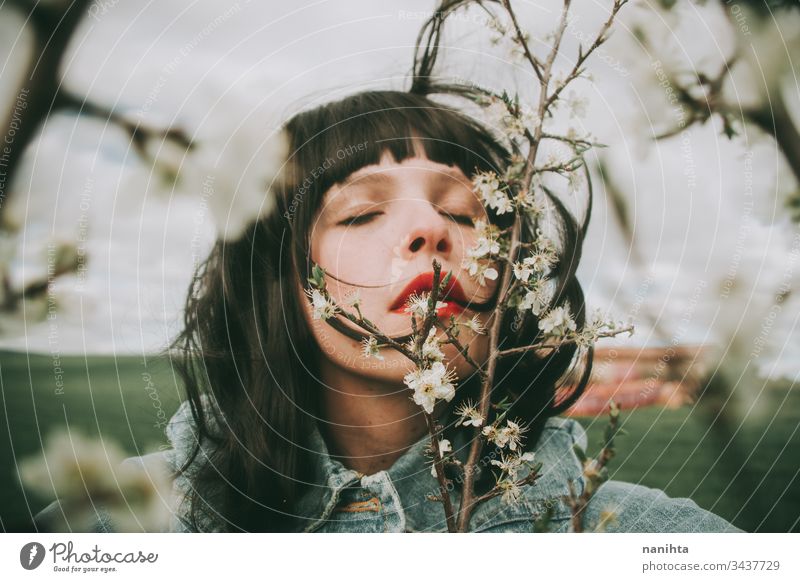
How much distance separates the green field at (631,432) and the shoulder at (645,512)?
0.03 m

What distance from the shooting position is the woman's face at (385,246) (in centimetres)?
120

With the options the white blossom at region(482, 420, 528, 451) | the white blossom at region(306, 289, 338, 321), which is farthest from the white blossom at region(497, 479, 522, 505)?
the white blossom at region(306, 289, 338, 321)

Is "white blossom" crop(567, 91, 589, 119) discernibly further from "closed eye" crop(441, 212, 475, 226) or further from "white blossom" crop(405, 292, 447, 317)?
"white blossom" crop(405, 292, 447, 317)

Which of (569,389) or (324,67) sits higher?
(324,67)

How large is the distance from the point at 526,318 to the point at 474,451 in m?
0.29

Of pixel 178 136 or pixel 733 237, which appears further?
pixel 733 237

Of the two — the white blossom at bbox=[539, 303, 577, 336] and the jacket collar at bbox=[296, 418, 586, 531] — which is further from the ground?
the white blossom at bbox=[539, 303, 577, 336]

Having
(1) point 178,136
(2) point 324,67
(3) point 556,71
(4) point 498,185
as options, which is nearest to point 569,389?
(4) point 498,185

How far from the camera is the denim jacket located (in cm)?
123

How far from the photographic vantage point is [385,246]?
120cm

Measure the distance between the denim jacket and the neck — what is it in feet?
0.08

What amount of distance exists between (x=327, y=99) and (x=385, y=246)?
0.30 metres

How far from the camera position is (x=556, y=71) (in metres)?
1.32

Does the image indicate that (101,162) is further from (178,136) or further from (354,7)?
(354,7)
